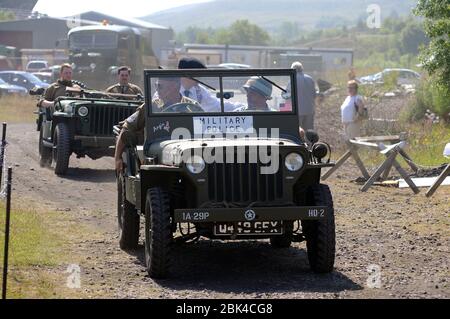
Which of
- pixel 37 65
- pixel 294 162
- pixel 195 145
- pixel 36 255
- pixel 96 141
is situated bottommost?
pixel 37 65

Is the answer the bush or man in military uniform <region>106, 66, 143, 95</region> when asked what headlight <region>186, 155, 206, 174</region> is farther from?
the bush

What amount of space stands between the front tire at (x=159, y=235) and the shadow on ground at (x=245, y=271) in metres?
0.13

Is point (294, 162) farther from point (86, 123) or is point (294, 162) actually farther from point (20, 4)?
point (20, 4)

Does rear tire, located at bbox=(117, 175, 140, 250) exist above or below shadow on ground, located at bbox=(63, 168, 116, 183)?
above

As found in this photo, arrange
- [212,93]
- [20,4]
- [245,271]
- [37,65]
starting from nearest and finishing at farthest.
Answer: [245,271], [212,93], [37,65], [20,4]

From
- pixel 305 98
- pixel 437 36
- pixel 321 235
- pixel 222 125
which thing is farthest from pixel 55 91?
pixel 321 235

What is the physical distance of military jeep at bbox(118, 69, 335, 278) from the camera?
915 cm

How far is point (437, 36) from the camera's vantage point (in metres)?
17.4

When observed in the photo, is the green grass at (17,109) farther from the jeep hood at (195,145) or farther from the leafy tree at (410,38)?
the leafy tree at (410,38)

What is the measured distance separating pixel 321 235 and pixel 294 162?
0.63m

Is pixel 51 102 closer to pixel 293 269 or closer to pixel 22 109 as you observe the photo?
pixel 293 269

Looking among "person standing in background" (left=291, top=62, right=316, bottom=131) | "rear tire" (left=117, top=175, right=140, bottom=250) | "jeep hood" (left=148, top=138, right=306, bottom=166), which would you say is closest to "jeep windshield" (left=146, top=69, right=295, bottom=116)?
"jeep hood" (left=148, top=138, right=306, bottom=166)

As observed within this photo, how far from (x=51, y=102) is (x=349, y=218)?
20.5ft

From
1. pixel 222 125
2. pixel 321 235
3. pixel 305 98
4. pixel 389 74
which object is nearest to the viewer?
pixel 321 235
